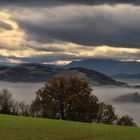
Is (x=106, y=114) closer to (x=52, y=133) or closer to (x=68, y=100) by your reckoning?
(x=68, y=100)

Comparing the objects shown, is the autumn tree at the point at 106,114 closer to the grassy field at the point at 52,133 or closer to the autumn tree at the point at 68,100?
the autumn tree at the point at 68,100

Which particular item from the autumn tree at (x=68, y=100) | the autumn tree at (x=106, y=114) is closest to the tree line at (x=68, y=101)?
the autumn tree at (x=68, y=100)

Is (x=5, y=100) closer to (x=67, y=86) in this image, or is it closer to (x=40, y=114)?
(x=40, y=114)

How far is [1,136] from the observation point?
129ft

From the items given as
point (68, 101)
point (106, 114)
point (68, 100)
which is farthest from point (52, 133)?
point (106, 114)

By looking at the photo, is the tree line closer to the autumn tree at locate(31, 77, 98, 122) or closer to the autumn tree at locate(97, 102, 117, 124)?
the autumn tree at locate(31, 77, 98, 122)

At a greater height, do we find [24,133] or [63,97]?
[63,97]

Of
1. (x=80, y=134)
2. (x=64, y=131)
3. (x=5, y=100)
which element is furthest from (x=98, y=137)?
(x=5, y=100)

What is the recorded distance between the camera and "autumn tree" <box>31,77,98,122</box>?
91938 millimetres

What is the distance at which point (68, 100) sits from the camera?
302 ft

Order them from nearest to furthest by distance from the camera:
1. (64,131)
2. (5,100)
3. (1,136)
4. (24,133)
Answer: (1,136) → (24,133) → (64,131) → (5,100)

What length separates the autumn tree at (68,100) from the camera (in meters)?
91.9

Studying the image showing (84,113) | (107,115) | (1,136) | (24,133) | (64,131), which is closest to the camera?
(1,136)

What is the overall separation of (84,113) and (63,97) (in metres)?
6.01
